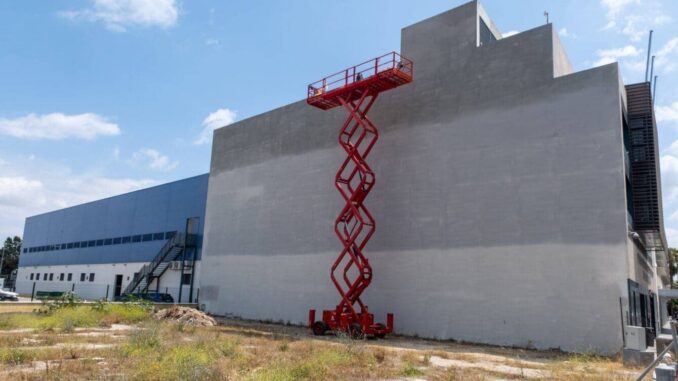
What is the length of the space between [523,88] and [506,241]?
19.4 feet

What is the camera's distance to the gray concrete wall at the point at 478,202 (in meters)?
16.6

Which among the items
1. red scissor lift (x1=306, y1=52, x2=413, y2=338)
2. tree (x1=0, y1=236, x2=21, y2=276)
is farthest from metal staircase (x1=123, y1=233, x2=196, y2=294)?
tree (x1=0, y1=236, x2=21, y2=276)

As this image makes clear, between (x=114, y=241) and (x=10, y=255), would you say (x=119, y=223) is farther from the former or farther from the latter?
(x=10, y=255)

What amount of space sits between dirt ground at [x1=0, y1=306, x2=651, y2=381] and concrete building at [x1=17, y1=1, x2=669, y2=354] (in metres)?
1.88

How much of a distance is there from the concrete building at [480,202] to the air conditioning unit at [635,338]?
56.8 inches

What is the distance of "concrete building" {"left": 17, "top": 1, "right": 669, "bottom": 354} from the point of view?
54.5 ft

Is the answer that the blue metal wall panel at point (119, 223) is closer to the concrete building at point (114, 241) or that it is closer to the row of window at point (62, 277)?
the concrete building at point (114, 241)

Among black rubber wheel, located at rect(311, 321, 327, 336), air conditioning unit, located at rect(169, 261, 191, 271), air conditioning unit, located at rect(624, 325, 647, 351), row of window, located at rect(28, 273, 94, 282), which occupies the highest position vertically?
air conditioning unit, located at rect(169, 261, 191, 271)

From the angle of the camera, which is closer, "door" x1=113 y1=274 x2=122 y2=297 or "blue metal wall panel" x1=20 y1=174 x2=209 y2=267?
"blue metal wall panel" x1=20 y1=174 x2=209 y2=267

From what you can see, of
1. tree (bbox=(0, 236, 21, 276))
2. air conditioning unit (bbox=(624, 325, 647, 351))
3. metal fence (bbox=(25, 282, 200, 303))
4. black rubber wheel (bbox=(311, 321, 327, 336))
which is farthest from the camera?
tree (bbox=(0, 236, 21, 276))

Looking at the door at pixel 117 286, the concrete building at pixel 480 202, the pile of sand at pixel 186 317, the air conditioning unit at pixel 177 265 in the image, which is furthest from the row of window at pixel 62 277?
the pile of sand at pixel 186 317

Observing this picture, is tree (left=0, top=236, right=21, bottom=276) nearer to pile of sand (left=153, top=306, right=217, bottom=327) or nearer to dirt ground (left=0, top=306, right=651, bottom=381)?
pile of sand (left=153, top=306, right=217, bottom=327)

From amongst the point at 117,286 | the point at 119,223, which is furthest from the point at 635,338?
the point at 119,223

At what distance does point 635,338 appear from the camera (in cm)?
1380
